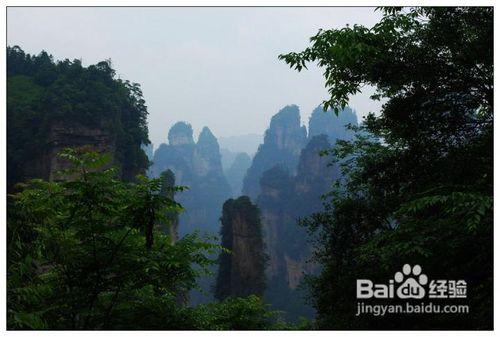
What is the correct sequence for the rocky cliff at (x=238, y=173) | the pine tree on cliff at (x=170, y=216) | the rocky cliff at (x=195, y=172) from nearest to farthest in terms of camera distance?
the pine tree on cliff at (x=170, y=216) → the rocky cliff at (x=195, y=172) → the rocky cliff at (x=238, y=173)

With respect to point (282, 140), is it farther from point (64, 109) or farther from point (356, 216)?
point (356, 216)

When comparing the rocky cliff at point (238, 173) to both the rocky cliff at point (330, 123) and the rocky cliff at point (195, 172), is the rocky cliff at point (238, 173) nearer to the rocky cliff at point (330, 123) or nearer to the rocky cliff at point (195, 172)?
the rocky cliff at point (195, 172)

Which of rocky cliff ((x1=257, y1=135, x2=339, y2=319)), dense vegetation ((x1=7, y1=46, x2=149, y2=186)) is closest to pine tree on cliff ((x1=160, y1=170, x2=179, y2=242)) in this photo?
dense vegetation ((x1=7, y1=46, x2=149, y2=186))

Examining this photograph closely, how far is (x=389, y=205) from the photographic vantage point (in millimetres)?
7395

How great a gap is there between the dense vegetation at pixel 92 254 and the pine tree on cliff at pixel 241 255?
30.5 meters

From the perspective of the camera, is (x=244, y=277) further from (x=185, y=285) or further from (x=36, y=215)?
(x=36, y=215)

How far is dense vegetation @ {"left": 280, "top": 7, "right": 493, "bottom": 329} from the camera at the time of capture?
487cm

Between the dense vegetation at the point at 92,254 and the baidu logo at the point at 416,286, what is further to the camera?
the baidu logo at the point at 416,286

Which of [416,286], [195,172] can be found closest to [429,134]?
[416,286]

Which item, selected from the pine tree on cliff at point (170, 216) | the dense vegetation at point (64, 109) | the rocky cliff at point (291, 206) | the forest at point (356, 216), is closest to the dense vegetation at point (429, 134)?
the forest at point (356, 216)

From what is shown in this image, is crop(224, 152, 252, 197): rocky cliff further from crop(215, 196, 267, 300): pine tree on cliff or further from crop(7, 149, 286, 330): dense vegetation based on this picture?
crop(7, 149, 286, 330): dense vegetation

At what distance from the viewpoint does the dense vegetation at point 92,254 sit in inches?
199

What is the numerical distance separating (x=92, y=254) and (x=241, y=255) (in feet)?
110

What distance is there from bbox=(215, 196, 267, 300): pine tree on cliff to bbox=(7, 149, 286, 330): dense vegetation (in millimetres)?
30468
